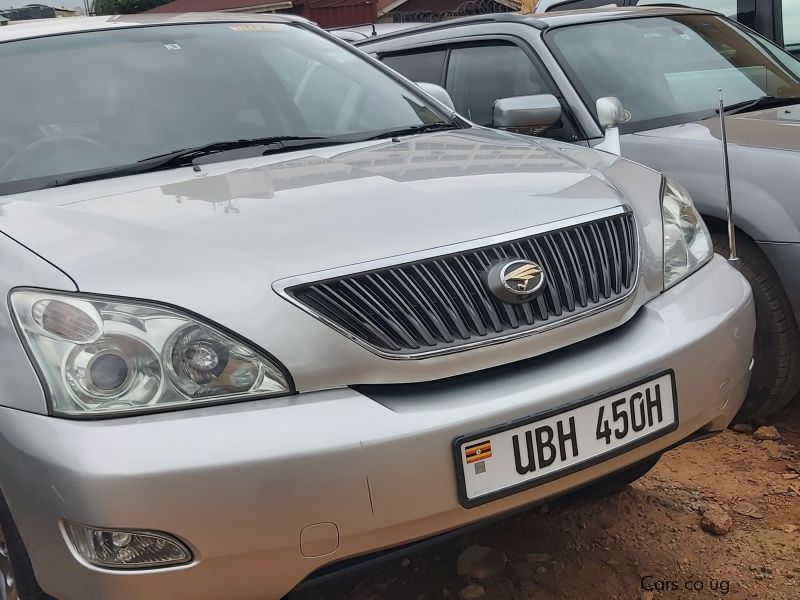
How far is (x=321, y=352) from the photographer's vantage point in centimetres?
159

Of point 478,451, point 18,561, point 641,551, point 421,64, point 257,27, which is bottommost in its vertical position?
point 641,551

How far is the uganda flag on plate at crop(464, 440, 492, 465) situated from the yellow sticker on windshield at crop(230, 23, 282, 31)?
207cm

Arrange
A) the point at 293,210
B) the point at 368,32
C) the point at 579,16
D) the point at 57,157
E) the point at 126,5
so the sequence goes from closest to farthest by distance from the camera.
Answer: the point at 293,210, the point at 57,157, the point at 579,16, the point at 368,32, the point at 126,5

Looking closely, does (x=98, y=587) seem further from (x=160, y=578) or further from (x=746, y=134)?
(x=746, y=134)

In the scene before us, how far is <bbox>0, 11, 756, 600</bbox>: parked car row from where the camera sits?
1.48 metres

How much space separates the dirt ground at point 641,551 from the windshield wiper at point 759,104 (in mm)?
1568

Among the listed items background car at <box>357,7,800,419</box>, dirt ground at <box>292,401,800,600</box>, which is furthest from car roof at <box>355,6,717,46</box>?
dirt ground at <box>292,401,800,600</box>

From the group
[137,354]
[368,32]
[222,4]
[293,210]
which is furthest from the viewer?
[222,4]

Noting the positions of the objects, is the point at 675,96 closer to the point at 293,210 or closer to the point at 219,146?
the point at 219,146

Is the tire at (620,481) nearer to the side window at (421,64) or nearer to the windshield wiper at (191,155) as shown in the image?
the windshield wiper at (191,155)

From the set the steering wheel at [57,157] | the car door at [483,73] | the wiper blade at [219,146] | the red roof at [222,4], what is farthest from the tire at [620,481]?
the red roof at [222,4]

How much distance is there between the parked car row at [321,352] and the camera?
1.48 m

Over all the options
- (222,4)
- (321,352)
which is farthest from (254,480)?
(222,4)

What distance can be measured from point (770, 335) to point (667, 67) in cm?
152
